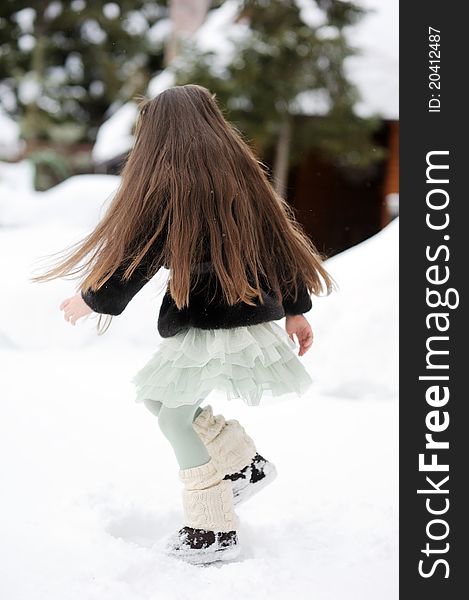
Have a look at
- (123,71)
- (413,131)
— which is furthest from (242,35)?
(123,71)

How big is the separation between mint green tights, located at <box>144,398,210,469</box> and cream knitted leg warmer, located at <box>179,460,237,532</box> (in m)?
0.02

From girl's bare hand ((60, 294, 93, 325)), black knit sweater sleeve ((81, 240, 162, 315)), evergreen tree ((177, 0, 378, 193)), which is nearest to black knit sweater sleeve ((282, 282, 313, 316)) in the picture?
black knit sweater sleeve ((81, 240, 162, 315))

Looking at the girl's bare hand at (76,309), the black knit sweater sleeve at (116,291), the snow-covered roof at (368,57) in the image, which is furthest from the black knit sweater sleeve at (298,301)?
the snow-covered roof at (368,57)

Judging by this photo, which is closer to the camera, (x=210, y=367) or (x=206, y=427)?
(x=210, y=367)

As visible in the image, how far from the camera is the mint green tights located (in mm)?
1485

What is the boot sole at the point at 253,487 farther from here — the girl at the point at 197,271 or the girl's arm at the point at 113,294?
the girl's arm at the point at 113,294

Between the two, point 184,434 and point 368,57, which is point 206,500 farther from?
point 368,57

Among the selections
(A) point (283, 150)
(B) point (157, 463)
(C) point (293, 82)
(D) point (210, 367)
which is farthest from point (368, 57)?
(D) point (210, 367)

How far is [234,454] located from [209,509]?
0.46 feet

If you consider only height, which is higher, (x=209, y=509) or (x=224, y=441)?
(x=224, y=441)

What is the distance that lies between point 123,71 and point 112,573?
43.8ft

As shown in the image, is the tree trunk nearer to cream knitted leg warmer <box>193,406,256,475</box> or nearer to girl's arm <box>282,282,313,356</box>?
girl's arm <box>282,282,313,356</box>

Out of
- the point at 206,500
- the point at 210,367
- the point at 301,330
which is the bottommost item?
the point at 206,500

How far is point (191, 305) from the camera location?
4.76ft
